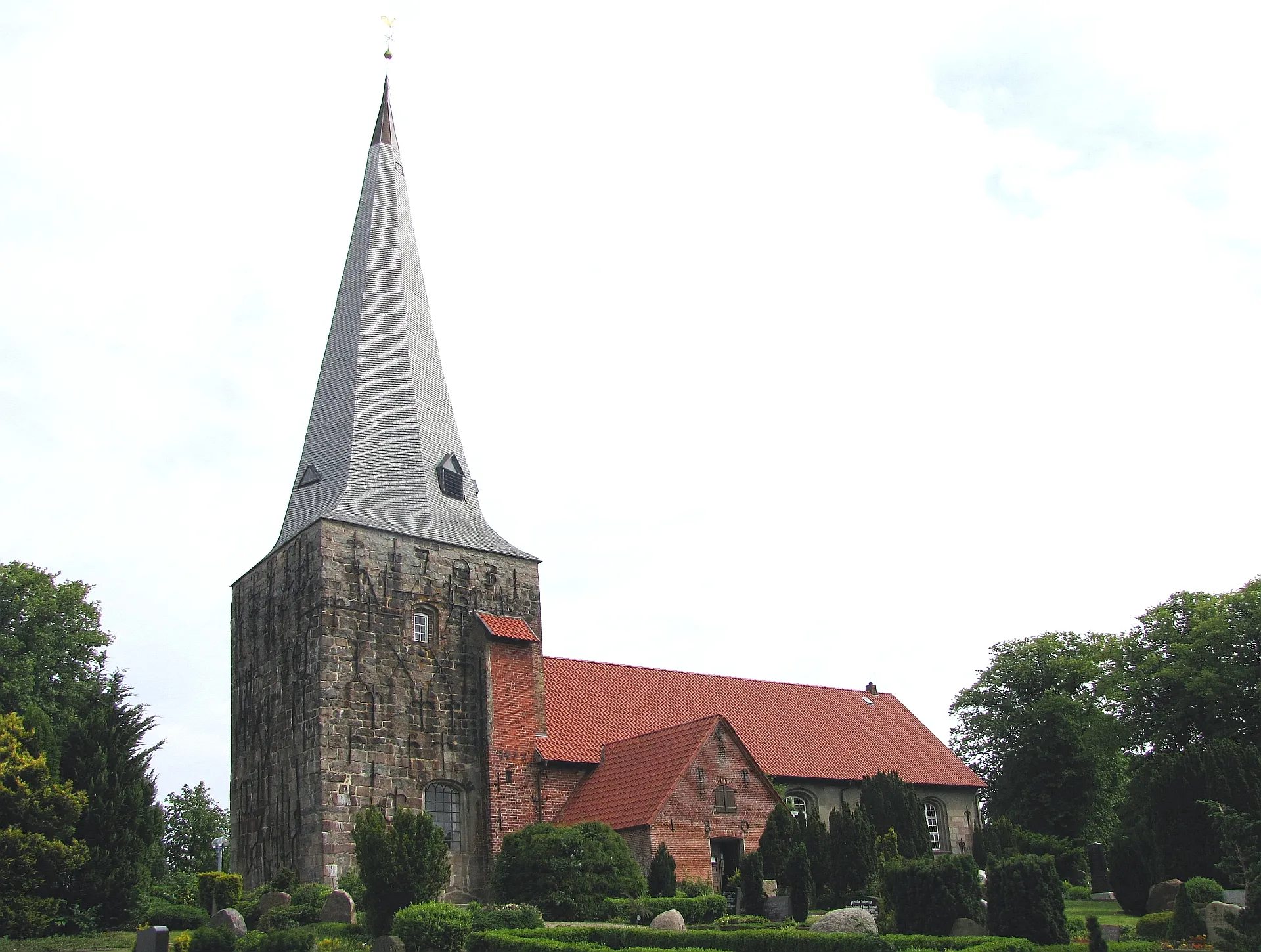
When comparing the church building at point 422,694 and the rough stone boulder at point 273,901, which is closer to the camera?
the rough stone boulder at point 273,901

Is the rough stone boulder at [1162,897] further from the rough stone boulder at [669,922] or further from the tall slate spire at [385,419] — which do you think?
the tall slate spire at [385,419]

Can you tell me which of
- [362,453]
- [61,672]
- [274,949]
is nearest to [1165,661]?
[362,453]

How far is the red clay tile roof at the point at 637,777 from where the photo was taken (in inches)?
1003

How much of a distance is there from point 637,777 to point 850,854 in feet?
17.0

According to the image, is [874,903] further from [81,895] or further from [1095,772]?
[1095,772]

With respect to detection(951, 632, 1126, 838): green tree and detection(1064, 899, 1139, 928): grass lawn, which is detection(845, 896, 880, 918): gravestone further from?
detection(951, 632, 1126, 838): green tree

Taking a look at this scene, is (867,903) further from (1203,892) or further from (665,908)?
(1203,892)

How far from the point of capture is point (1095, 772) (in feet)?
138

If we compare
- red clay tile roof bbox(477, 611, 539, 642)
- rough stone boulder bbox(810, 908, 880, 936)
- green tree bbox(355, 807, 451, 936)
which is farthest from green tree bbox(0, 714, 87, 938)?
rough stone boulder bbox(810, 908, 880, 936)

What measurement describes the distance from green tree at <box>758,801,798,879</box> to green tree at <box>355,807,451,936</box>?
7613 millimetres

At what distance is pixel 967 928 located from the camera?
54.7 feet

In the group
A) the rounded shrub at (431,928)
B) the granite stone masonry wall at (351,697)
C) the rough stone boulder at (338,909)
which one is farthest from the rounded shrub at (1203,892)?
the granite stone masonry wall at (351,697)

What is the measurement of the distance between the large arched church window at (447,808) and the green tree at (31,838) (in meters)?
8.12

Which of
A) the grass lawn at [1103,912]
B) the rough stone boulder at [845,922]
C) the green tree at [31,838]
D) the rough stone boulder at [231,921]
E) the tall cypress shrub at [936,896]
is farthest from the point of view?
the grass lawn at [1103,912]
